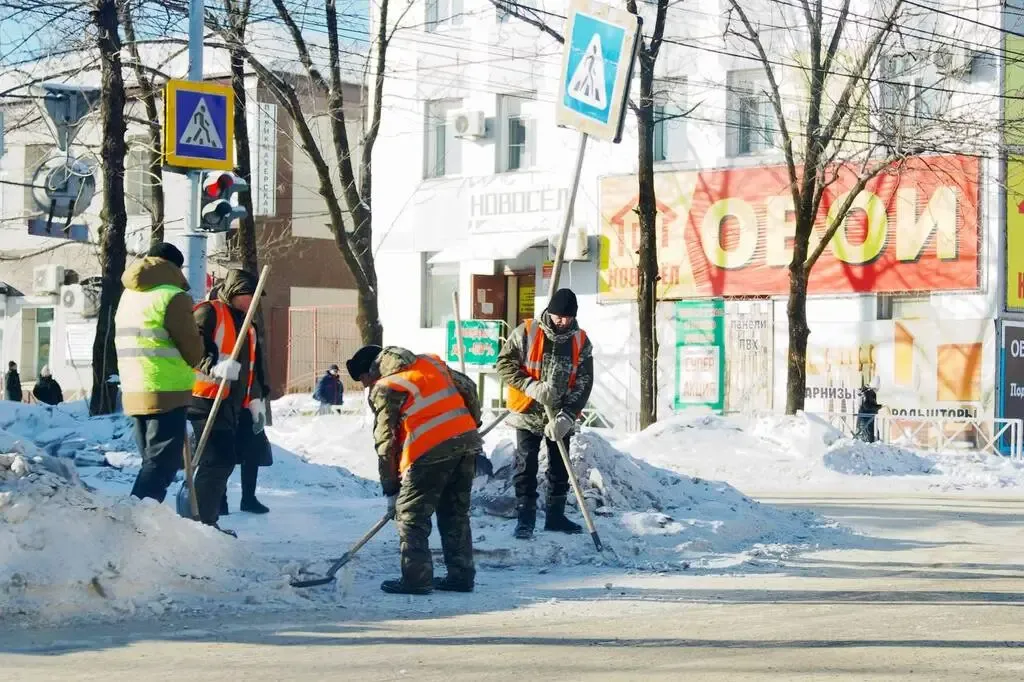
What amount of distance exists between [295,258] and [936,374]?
17.2 meters

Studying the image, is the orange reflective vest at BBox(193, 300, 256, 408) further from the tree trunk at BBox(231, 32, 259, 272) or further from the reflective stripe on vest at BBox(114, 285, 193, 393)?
the tree trunk at BBox(231, 32, 259, 272)

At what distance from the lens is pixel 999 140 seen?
2645 centimetres

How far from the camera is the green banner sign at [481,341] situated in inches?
1261

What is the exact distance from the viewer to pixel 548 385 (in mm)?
10938

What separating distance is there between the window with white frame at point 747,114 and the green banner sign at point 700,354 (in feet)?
9.16

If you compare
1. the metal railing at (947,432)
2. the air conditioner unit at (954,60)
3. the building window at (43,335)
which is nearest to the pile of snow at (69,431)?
the metal railing at (947,432)

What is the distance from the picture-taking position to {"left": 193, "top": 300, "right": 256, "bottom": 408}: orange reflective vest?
10.9 meters

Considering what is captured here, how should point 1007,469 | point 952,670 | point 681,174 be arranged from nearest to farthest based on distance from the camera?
point 952,670 < point 1007,469 < point 681,174

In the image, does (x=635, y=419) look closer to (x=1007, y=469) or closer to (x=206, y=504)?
(x=1007, y=469)

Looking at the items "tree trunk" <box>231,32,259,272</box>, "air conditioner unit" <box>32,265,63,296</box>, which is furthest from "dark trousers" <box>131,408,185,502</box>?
"air conditioner unit" <box>32,265,63,296</box>

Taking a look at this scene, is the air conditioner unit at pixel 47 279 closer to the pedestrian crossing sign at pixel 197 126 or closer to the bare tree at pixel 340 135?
the bare tree at pixel 340 135

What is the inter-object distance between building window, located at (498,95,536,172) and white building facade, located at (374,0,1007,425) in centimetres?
4

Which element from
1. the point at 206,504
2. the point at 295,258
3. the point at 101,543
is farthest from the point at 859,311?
the point at 101,543

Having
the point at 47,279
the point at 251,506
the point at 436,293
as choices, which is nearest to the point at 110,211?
the point at 251,506
